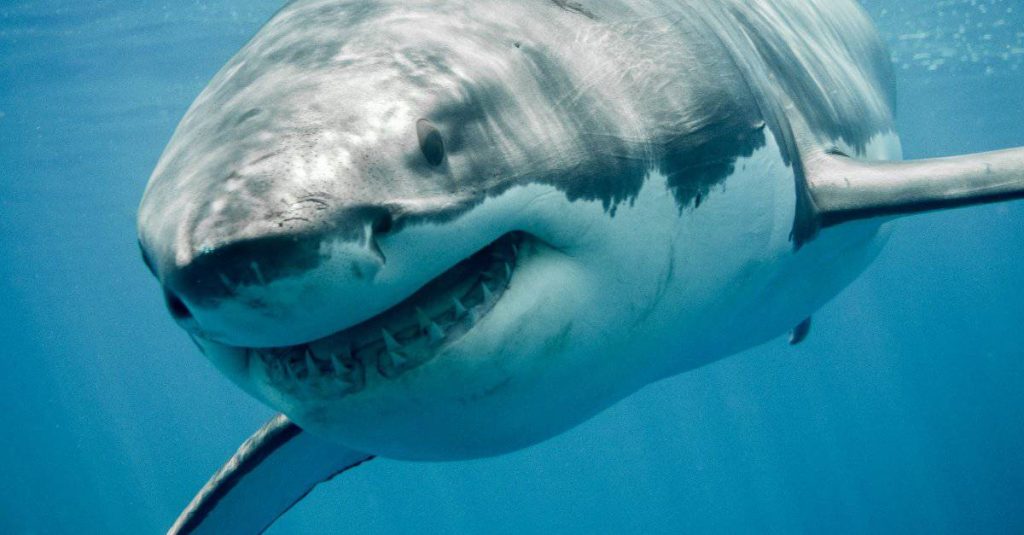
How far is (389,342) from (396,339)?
32 millimetres

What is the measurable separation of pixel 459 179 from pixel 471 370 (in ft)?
1.46

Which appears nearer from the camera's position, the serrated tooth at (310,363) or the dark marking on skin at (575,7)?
the serrated tooth at (310,363)

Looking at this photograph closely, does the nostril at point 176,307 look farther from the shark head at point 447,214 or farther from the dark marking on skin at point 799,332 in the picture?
the dark marking on skin at point 799,332

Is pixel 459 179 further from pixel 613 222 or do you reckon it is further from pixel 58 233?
pixel 58 233

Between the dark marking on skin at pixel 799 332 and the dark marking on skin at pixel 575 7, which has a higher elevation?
the dark marking on skin at pixel 575 7

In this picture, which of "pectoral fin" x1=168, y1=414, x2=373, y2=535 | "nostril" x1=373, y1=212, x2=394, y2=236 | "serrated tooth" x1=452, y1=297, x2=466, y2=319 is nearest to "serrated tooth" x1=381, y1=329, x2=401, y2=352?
"serrated tooth" x1=452, y1=297, x2=466, y2=319

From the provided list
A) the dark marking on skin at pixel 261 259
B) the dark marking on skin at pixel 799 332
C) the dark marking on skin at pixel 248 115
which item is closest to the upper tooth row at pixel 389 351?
the dark marking on skin at pixel 261 259

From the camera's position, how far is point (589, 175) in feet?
6.87

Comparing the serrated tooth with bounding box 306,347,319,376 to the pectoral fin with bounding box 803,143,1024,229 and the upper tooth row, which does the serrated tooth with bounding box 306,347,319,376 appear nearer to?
the upper tooth row

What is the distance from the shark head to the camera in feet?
4.90

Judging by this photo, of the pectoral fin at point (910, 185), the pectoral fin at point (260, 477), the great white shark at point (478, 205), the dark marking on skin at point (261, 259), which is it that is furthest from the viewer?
the pectoral fin at point (260, 477)

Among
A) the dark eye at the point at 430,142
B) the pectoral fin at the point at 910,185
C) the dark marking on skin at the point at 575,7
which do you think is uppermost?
the dark marking on skin at the point at 575,7

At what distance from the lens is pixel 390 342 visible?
67.8 inches

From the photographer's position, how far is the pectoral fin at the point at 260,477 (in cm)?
382
